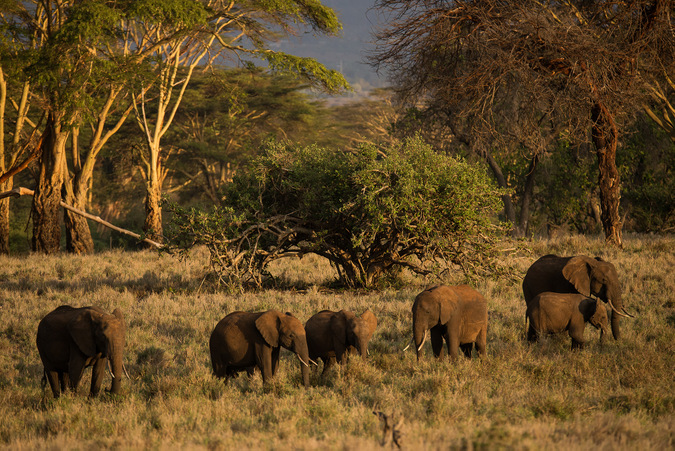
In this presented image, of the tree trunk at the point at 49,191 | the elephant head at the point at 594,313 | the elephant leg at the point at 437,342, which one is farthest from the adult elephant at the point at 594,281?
the tree trunk at the point at 49,191

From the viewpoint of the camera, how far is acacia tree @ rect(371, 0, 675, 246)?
1532cm

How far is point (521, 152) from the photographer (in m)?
25.3

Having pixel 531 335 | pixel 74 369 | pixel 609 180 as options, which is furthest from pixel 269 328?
pixel 609 180

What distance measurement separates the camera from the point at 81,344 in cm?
687

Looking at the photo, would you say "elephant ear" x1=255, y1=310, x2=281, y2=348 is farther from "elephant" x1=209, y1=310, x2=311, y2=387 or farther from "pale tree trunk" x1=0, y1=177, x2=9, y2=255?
"pale tree trunk" x1=0, y1=177, x2=9, y2=255

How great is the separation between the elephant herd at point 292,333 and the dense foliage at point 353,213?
3.82 m

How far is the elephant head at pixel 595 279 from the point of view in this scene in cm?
911

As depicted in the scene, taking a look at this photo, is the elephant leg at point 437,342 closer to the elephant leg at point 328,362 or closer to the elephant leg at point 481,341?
the elephant leg at point 481,341

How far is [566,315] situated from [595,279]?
4.21 ft

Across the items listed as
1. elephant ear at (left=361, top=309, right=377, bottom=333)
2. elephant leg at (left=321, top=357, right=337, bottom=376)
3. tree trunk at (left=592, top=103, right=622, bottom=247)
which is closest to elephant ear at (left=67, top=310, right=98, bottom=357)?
elephant leg at (left=321, top=357, right=337, bottom=376)

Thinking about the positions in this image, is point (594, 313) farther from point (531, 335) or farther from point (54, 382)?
point (54, 382)

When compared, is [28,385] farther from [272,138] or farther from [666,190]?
[666,190]

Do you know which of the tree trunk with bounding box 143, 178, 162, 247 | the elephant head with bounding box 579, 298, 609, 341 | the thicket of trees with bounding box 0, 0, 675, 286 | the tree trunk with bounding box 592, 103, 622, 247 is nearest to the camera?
the elephant head with bounding box 579, 298, 609, 341

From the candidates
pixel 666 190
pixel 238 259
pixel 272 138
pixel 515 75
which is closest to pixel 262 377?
pixel 238 259
